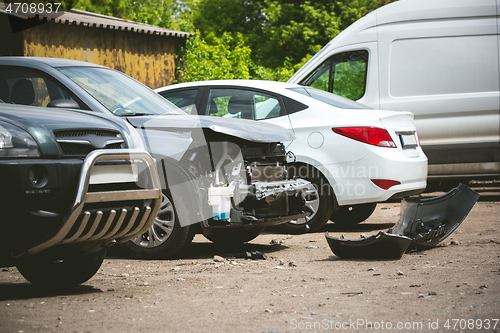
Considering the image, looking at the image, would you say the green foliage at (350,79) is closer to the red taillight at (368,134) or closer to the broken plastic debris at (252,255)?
the red taillight at (368,134)

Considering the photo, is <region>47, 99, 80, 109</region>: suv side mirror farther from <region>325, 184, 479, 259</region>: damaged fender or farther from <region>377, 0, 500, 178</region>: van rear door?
<region>377, 0, 500, 178</region>: van rear door

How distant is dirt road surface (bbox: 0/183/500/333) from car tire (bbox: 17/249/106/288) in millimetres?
105

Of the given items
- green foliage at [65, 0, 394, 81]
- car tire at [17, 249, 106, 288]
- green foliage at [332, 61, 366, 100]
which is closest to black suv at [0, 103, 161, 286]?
car tire at [17, 249, 106, 288]

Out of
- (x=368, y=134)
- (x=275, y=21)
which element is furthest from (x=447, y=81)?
(x=275, y=21)

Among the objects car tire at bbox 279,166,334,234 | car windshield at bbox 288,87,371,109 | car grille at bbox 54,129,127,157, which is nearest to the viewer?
car grille at bbox 54,129,127,157

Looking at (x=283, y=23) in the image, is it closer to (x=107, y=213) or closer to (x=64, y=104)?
(x=64, y=104)

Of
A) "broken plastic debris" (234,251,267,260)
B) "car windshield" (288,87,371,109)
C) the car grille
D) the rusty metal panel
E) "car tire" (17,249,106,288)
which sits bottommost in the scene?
"broken plastic debris" (234,251,267,260)

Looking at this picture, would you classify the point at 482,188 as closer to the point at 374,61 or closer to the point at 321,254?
the point at 374,61

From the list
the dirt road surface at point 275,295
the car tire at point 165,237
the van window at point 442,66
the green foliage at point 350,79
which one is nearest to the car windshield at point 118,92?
the car tire at point 165,237

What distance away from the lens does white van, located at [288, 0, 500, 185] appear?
31.5 feet

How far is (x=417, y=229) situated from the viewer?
21.6ft

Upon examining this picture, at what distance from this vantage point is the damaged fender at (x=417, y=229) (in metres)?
5.89

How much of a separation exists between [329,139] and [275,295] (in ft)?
10.4

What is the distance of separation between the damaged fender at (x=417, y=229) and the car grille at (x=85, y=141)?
8.18 ft
